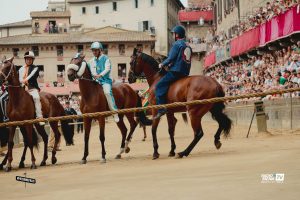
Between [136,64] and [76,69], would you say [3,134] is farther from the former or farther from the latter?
[136,64]

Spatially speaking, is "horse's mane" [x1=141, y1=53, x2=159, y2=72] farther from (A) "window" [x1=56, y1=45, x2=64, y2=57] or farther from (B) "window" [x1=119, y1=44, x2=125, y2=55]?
(A) "window" [x1=56, y1=45, x2=64, y2=57]

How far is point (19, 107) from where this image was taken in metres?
13.5

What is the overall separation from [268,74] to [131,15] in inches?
2873

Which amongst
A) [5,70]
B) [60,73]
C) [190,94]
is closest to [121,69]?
[60,73]

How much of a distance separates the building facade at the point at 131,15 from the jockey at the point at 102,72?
75.9 metres

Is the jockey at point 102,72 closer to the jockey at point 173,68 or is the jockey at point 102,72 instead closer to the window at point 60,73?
the jockey at point 173,68

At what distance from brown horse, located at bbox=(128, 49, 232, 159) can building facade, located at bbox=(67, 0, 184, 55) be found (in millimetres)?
75963

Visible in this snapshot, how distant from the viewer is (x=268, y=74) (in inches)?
974

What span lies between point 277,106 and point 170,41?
74.0 m

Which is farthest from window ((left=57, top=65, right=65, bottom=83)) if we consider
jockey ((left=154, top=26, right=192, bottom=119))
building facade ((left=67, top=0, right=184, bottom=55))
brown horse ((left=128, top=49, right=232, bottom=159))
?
jockey ((left=154, top=26, right=192, bottom=119))

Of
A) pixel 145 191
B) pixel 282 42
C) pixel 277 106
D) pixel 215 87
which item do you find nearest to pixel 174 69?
pixel 215 87

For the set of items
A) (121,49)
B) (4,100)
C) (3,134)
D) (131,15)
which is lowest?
(3,134)

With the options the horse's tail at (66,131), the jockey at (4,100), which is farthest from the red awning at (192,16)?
the jockey at (4,100)

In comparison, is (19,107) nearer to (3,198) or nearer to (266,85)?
(3,198)
